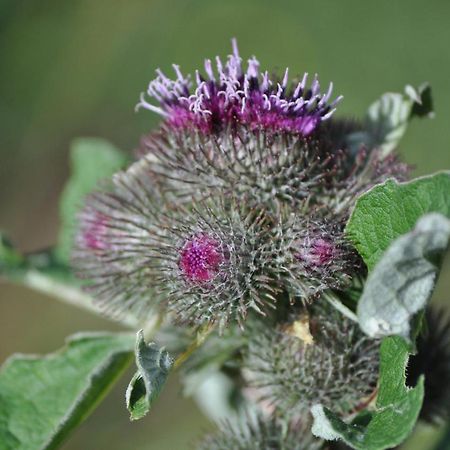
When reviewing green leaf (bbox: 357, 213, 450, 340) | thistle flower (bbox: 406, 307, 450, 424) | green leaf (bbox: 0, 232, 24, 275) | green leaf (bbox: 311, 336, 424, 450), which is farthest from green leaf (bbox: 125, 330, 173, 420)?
green leaf (bbox: 0, 232, 24, 275)

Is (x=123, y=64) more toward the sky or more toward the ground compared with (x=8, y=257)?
more toward the sky

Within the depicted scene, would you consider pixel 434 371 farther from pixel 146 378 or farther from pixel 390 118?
pixel 146 378

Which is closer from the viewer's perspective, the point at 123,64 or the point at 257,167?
the point at 257,167

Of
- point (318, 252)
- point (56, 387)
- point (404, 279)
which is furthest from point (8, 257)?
point (404, 279)

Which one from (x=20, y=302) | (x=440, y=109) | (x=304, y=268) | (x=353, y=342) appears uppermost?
(x=440, y=109)

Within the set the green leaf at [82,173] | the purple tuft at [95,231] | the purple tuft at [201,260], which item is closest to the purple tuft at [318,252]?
the purple tuft at [201,260]

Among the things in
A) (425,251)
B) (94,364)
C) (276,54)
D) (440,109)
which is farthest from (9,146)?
(425,251)

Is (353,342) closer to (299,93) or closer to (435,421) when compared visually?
(435,421)
